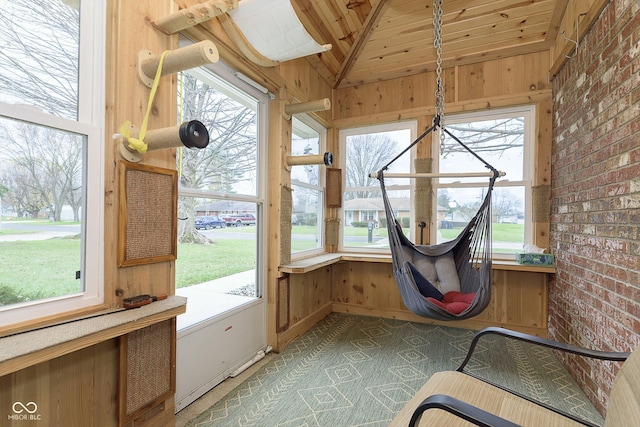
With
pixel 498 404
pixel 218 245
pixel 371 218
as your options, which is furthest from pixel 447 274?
pixel 218 245

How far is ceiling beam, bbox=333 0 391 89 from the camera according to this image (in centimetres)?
263

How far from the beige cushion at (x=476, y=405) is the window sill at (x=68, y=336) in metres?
0.99

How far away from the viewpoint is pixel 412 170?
10.3 feet

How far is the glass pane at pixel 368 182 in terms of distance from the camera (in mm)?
3250

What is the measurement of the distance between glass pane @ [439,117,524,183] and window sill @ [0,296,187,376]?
261 centimetres

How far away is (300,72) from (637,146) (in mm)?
2362

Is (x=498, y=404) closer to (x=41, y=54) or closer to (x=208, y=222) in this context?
(x=208, y=222)

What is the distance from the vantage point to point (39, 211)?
110 centimetres

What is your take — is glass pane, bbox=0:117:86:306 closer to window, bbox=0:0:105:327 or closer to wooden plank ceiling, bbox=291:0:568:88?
window, bbox=0:0:105:327

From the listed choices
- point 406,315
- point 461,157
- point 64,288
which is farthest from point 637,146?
point 64,288

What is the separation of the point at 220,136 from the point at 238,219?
1.90 feet

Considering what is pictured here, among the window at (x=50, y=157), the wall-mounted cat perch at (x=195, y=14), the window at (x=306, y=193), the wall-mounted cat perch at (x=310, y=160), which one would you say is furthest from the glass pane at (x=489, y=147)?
the window at (x=50, y=157)

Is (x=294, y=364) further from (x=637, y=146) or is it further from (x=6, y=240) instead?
(x=637, y=146)

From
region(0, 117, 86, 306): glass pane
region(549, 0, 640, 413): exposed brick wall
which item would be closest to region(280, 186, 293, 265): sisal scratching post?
region(0, 117, 86, 306): glass pane
